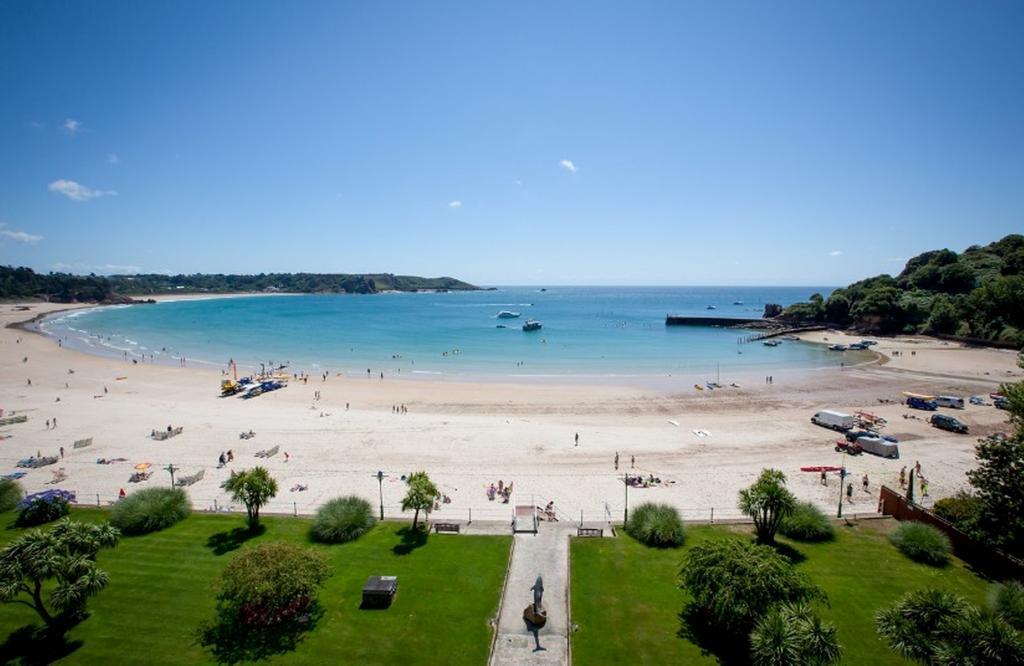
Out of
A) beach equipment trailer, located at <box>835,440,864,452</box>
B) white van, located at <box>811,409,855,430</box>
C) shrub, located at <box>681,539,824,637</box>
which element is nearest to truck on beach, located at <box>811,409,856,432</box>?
white van, located at <box>811,409,855,430</box>

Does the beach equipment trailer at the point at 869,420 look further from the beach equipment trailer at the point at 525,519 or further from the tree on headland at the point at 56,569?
the tree on headland at the point at 56,569

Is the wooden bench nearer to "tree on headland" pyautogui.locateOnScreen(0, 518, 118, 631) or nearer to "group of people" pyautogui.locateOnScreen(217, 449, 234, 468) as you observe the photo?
"tree on headland" pyautogui.locateOnScreen(0, 518, 118, 631)

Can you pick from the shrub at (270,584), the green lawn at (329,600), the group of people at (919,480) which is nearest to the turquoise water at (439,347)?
the group of people at (919,480)

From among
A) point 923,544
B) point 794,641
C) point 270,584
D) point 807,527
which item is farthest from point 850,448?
point 270,584

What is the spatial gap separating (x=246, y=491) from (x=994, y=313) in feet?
189

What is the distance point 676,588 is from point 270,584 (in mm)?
13902

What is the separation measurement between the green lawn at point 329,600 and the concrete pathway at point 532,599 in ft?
1.74

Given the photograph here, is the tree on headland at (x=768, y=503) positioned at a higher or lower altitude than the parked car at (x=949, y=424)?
Answer: higher

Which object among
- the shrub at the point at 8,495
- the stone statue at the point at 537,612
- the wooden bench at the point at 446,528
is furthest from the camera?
the shrub at the point at 8,495

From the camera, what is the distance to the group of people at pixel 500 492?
26369 mm

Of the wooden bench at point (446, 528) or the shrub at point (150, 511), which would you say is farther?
the wooden bench at point (446, 528)

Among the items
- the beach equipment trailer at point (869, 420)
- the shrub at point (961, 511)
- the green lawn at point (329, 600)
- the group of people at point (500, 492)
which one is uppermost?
the shrub at point (961, 511)

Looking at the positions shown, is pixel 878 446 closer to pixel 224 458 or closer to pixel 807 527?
pixel 807 527

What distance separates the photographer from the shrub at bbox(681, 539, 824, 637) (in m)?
14.0
